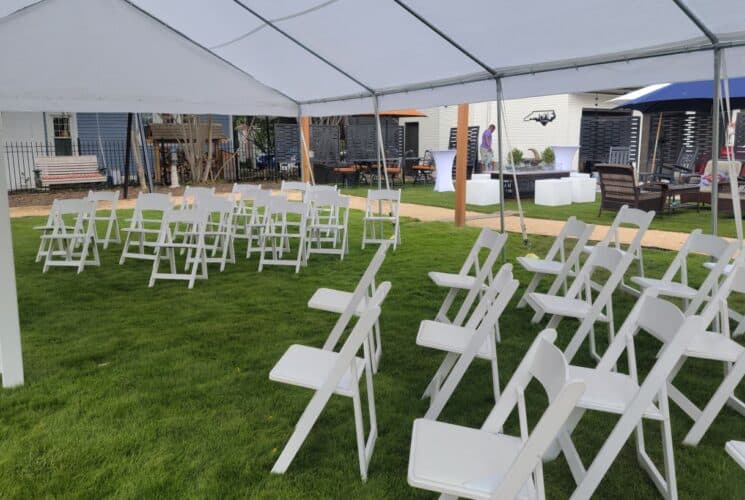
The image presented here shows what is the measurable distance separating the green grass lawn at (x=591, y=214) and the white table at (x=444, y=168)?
2.89 ft

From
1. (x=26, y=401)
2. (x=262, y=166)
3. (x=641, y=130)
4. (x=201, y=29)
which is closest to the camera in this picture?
(x=26, y=401)

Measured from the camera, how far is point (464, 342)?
315 cm

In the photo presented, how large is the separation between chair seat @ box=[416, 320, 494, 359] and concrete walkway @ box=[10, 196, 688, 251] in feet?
19.0

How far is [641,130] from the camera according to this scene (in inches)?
771

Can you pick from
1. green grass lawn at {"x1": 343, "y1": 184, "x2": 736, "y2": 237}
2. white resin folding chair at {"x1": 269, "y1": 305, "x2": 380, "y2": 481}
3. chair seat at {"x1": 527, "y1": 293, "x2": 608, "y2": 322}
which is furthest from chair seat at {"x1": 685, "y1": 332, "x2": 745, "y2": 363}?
green grass lawn at {"x1": 343, "y1": 184, "x2": 736, "y2": 237}

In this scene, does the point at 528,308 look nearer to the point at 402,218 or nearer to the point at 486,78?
the point at 486,78

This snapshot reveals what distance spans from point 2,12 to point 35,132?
9796 millimetres

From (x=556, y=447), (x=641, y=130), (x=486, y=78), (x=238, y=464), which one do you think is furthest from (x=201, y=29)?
(x=641, y=130)

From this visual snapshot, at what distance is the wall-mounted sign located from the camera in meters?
19.0

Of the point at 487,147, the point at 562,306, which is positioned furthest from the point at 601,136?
the point at 562,306

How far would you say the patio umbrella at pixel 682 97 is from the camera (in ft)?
37.6

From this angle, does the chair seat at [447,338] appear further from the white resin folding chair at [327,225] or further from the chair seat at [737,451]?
the white resin folding chair at [327,225]

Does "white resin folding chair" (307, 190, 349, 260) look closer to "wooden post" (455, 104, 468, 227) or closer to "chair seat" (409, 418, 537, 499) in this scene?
"wooden post" (455, 104, 468, 227)

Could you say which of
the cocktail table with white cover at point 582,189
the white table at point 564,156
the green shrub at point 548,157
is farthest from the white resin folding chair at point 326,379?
the green shrub at point 548,157
